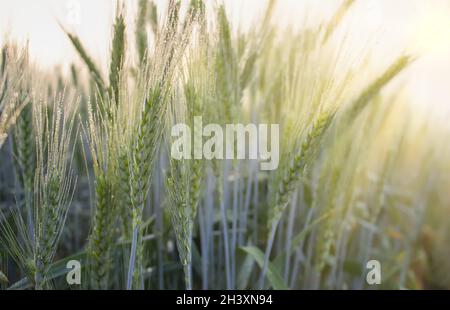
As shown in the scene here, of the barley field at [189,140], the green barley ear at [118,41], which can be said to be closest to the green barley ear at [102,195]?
the barley field at [189,140]

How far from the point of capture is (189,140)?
82cm

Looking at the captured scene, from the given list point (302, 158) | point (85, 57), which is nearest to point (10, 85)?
point (85, 57)

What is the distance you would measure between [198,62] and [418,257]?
5.12ft

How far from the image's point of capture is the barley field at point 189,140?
2.58ft

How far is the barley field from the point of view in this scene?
0.79 metres

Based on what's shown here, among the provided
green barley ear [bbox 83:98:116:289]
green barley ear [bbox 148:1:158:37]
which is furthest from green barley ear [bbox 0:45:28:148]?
green barley ear [bbox 148:1:158:37]

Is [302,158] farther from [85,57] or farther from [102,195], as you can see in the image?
[85,57]

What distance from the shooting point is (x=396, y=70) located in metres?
1.01

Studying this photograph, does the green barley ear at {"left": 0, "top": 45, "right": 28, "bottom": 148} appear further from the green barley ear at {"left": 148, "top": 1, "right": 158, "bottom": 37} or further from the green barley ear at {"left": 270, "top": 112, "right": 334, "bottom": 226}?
the green barley ear at {"left": 270, "top": 112, "right": 334, "bottom": 226}

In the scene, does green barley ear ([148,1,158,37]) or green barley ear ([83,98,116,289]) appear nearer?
green barley ear ([83,98,116,289])

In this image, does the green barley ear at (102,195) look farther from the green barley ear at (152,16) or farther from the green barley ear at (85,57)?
the green barley ear at (152,16)

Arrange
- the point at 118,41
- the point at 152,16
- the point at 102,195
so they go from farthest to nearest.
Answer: the point at 152,16
the point at 118,41
the point at 102,195
